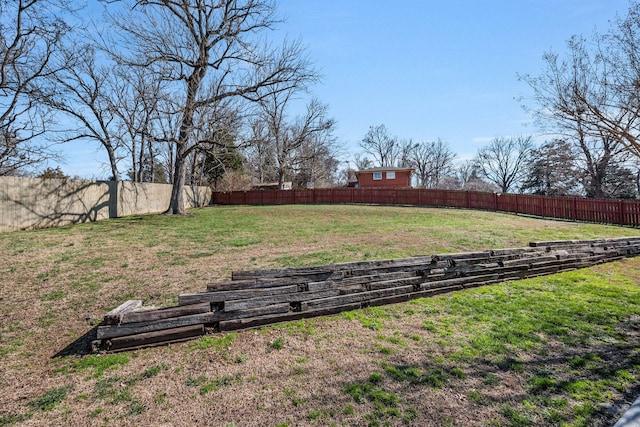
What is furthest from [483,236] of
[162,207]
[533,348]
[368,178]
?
[368,178]

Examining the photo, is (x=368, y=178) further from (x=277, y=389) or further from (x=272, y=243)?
(x=277, y=389)

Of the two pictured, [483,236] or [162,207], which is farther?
[162,207]

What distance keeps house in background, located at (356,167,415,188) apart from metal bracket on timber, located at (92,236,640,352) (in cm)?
2619

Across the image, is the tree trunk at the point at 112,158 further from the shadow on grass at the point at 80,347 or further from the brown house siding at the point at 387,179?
the brown house siding at the point at 387,179

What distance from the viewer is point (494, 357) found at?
306 centimetres

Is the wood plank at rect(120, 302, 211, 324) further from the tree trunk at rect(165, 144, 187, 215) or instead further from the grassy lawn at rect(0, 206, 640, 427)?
the tree trunk at rect(165, 144, 187, 215)

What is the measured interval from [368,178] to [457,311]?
2934 centimetres

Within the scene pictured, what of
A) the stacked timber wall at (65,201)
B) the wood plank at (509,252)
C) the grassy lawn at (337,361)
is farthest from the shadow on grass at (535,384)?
the stacked timber wall at (65,201)

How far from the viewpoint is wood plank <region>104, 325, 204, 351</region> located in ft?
10.2

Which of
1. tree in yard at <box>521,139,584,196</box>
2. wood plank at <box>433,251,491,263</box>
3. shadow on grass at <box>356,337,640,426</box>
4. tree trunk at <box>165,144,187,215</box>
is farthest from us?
tree in yard at <box>521,139,584,196</box>

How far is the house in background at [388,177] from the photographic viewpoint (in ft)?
104

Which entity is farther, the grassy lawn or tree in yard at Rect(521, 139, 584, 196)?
tree in yard at Rect(521, 139, 584, 196)

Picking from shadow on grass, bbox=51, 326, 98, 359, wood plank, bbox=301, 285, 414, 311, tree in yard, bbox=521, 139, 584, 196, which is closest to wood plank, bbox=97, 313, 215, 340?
shadow on grass, bbox=51, 326, 98, 359

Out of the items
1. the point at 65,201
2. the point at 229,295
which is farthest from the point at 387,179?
the point at 229,295
